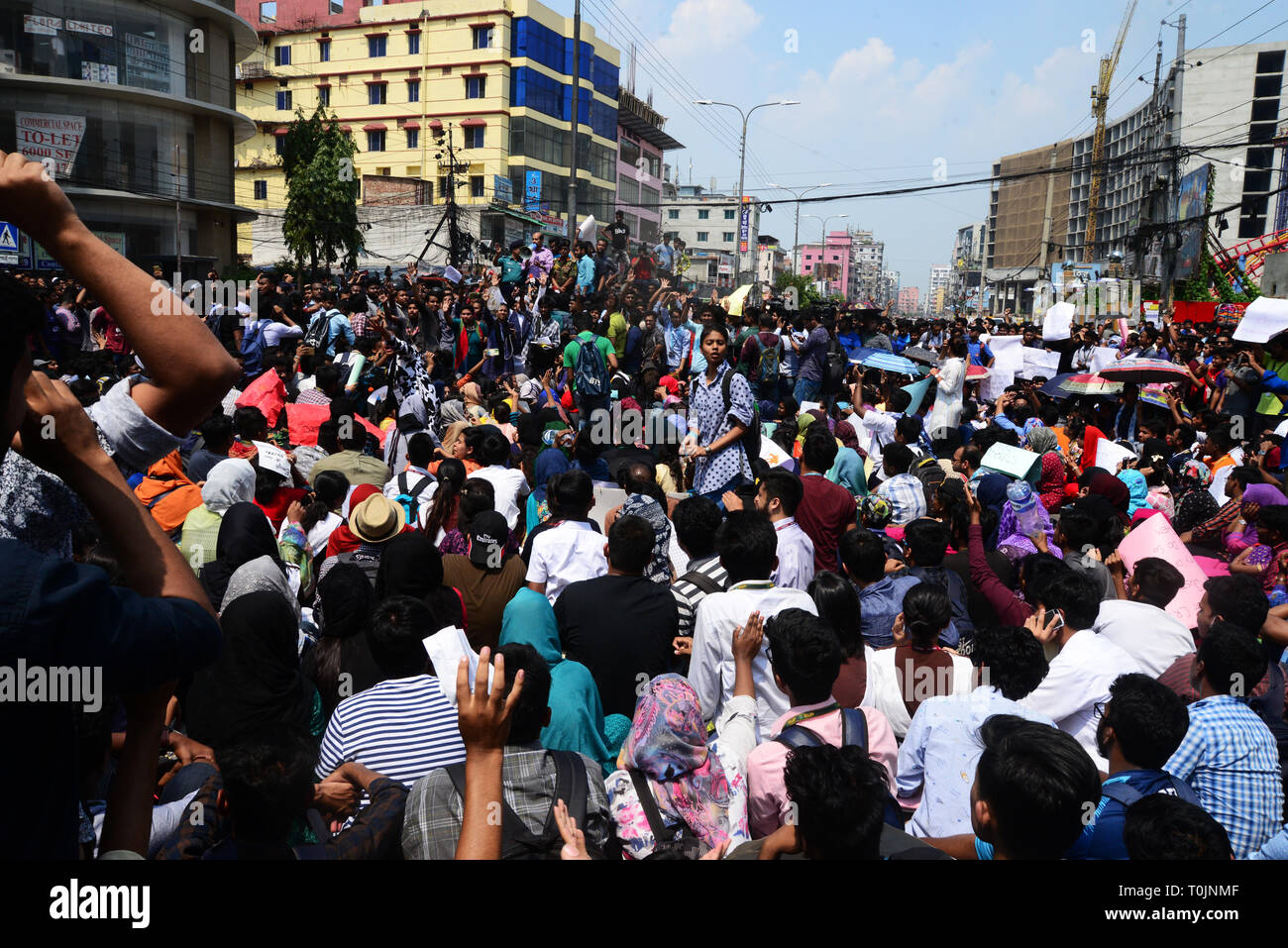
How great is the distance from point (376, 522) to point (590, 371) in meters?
5.95

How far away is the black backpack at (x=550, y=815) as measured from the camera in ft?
8.46

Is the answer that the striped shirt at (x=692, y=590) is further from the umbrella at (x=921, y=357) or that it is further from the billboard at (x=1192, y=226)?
the billboard at (x=1192, y=226)

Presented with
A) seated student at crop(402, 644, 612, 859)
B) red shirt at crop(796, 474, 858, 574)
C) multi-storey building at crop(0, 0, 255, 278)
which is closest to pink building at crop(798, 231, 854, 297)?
multi-storey building at crop(0, 0, 255, 278)

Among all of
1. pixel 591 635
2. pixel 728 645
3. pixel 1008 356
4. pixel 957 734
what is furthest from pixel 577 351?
pixel 957 734

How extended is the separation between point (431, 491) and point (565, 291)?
7817mm

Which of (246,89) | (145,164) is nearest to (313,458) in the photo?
(145,164)

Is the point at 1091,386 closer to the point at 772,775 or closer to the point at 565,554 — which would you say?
the point at 565,554

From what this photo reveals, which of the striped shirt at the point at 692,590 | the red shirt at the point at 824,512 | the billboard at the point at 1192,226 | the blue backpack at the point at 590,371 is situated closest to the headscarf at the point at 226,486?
the striped shirt at the point at 692,590

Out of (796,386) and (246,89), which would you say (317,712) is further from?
(246,89)

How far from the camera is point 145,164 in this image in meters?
32.8

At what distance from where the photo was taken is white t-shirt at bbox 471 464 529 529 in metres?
6.39

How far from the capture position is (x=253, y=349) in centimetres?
1087
